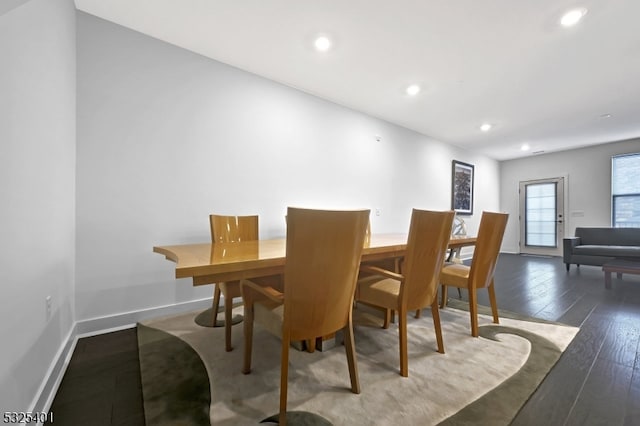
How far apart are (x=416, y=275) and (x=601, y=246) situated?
535cm

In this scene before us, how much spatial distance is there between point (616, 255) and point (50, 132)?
7.05 m

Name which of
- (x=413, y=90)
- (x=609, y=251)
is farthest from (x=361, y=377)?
(x=609, y=251)

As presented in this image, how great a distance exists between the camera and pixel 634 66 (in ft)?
9.52

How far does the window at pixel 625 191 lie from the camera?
18.2ft

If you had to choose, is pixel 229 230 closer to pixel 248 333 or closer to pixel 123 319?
pixel 248 333

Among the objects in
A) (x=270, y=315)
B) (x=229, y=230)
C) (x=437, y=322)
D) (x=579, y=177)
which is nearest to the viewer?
(x=270, y=315)

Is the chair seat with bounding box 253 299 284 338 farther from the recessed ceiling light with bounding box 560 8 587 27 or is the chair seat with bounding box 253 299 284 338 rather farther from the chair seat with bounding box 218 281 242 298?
the recessed ceiling light with bounding box 560 8 587 27

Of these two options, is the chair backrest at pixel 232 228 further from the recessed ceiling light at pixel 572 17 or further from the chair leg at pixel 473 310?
the recessed ceiling light at pixel 572 17

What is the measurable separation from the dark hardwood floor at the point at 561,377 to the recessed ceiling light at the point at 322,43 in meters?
2.98

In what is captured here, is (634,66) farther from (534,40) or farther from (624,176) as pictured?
(624,176)

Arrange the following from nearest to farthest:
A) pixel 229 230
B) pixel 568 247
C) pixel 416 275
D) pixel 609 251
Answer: pixel 416 275 → pixel 229 230 → pixel 609 251 → pixel 568 247

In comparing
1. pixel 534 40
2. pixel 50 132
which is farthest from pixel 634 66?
pixel 50 132

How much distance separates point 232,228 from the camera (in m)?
2.36

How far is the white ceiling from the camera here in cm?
214
